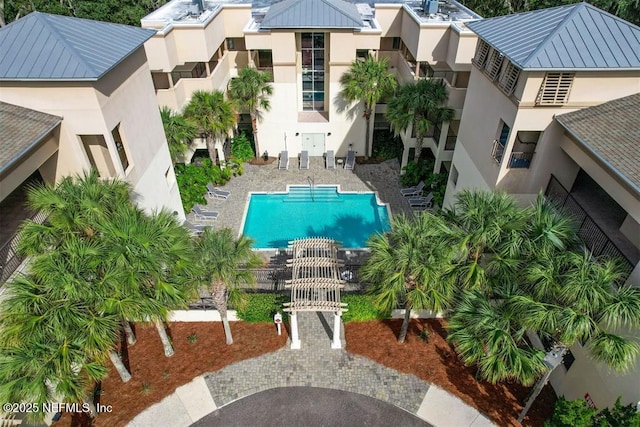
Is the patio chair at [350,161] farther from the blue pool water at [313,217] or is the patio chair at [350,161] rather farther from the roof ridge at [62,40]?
the roof ridge at [62,40]

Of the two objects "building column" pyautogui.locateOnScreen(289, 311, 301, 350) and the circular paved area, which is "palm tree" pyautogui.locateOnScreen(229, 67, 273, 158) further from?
the circular paved area

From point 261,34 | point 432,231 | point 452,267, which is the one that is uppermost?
point 261,34

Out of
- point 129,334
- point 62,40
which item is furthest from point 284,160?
point 62,40

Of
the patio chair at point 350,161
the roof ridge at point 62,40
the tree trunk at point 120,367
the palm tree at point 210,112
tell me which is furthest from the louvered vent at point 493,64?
the tree trunk at point 120,367

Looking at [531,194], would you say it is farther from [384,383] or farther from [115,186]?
[115,186]

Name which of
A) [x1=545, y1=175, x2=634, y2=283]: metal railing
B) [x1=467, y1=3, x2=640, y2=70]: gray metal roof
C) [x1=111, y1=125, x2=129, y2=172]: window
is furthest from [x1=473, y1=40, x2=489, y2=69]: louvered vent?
[x1=111, y1=125, x2=129, y2=172]: window

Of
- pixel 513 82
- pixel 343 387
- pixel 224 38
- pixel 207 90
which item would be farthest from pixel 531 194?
pixel 224 38
